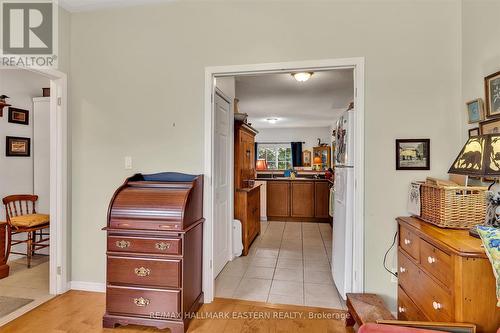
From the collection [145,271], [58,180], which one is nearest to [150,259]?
[145,271]

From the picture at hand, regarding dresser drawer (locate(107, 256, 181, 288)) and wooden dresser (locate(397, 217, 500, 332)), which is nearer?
wooden dresser (locate(397, 217, 500, 332))

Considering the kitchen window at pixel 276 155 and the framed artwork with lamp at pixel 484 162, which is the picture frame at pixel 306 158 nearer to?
the kitchen window at pixel 276 155

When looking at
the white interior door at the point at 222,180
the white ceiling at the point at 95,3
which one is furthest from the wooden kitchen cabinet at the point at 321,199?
the white ceiling at the point at 95,3

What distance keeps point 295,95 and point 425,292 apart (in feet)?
13.8

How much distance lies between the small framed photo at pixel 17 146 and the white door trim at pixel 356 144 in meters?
2.82

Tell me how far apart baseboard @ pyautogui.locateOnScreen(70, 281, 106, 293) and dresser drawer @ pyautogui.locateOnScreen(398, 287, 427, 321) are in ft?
8.59

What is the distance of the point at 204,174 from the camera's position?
2441 millimetres

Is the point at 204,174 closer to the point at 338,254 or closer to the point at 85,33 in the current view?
the point at 338,254

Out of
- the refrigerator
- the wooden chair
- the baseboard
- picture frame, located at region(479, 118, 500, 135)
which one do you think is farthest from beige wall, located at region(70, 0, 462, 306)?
the wooden chair

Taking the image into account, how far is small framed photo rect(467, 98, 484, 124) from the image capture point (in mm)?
1837

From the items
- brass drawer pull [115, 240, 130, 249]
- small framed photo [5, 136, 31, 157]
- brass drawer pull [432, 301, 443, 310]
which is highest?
small framed photo [5, 136, 31, 157]

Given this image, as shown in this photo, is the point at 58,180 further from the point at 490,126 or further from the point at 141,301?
the point at 490,126

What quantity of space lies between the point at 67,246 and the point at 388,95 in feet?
10.6

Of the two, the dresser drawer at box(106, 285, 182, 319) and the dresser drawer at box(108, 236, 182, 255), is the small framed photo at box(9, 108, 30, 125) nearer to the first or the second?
the dresser drawer at box(108, 236, 182, 255)
